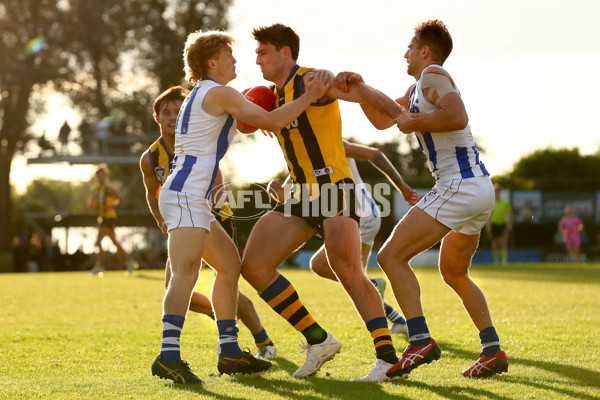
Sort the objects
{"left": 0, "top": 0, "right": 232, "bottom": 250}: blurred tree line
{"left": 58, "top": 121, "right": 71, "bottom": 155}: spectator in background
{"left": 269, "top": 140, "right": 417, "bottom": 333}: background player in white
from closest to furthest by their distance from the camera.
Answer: {"left": 269, "top": 140, "right": 417, "bottom": 333}: background player in white < {"left": 58, "top": 121, "right": 71, "bottom": 155}: spectator in background < {"left": 0, "top": 0, "right": 232, "bottom": 250}: blurred tree line

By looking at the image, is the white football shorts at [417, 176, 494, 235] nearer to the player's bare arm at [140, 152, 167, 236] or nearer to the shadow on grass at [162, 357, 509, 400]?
the shadow on grass at [162, 357, 509, 400]

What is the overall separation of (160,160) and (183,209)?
1607 mm

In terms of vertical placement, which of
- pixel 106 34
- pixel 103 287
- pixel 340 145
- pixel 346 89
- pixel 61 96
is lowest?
pixel 103 287

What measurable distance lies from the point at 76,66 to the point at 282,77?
1396 inches

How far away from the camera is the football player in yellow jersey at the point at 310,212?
5633 millimetres

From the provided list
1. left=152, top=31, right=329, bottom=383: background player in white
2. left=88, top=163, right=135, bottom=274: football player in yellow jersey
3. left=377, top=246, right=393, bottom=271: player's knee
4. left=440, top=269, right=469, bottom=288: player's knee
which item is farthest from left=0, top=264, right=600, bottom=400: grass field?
left=88, top=163, right=135, bottom=274: football player in yellow jersey

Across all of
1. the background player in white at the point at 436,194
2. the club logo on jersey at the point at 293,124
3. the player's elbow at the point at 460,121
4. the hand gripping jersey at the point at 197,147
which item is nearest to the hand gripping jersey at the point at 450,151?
the background player in white at the point at 436,194

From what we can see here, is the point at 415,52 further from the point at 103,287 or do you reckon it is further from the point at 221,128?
the point at 103,287

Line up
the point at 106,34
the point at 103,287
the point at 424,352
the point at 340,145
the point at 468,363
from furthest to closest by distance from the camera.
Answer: the point at 106,34
the point at 103,287
the point at 468,363
the point at 340,145
the point at 424,352

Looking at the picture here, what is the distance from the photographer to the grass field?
203 inches

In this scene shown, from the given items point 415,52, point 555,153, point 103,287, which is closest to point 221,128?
point 415,52

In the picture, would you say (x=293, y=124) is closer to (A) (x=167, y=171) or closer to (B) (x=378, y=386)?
(A) (x=167, y=171)

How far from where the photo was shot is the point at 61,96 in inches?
1603

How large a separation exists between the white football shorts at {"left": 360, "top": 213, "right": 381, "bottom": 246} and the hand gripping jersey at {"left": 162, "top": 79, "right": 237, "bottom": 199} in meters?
3.35
